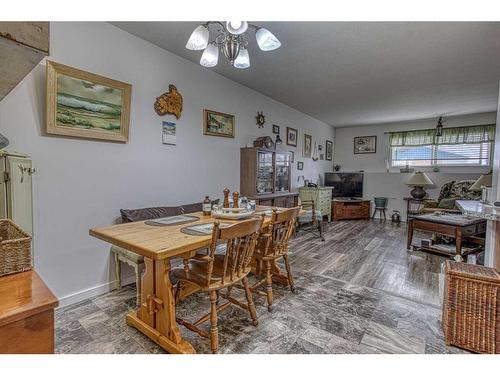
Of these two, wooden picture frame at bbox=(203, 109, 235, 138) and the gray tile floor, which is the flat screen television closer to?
the gray tile floor

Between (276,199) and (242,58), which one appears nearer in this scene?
(242,58)

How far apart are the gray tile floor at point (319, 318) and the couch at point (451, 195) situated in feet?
6.98

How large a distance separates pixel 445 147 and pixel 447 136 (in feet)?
0.84

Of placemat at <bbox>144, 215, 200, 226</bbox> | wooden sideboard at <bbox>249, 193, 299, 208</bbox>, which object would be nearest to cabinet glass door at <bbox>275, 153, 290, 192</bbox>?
wooden sideboard at <bbox>249, 193, 299, 208</bbox>

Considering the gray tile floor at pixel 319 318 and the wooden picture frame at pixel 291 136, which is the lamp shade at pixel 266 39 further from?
the wooden picture frame at pixel 291 136

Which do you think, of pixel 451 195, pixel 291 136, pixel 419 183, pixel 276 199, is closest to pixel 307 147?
pixel 291 136

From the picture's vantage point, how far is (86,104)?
2.17 m

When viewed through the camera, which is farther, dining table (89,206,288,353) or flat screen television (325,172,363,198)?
flat screen television (325,172,363,198)

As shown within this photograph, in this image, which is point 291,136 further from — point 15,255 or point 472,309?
point 15,255

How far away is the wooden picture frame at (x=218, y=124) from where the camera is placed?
329cm

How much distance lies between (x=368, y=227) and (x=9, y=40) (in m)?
5.82

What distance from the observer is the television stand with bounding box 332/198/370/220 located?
618 cm

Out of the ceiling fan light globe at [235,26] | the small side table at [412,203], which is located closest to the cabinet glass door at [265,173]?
the ceiling fan light globe at [235,26]

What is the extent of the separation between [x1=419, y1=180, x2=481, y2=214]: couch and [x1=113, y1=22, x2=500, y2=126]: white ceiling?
1481 millimetres
